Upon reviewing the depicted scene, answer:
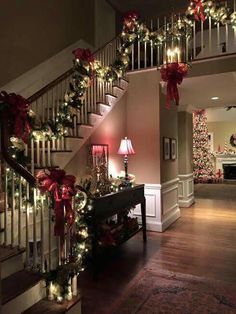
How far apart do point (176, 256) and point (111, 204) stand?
4.08ft

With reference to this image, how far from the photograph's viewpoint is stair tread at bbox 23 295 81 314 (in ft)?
6.99

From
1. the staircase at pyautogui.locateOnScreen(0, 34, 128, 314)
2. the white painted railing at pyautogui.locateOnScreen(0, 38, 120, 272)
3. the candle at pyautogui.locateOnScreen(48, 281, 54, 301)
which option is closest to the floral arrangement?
the white painted railing at pyautogui.locateOnScreen(0, 38, 120, 272)

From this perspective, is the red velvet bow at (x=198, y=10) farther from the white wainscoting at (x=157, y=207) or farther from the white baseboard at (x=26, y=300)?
the white baseboard at (x=26, y=300)

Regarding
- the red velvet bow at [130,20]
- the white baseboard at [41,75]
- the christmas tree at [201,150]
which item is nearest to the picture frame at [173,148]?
the red velvet bow at [130,20]

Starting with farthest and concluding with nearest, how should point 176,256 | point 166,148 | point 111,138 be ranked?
1. point 166,148
2. point 111,138
3. point 176,256

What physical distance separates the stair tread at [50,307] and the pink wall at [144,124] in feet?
10.9

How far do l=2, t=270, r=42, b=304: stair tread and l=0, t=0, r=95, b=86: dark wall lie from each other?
2.71 m

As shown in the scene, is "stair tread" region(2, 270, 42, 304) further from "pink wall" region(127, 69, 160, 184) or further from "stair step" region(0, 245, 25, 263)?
"pink wall" region(127, 69, 160, 184)

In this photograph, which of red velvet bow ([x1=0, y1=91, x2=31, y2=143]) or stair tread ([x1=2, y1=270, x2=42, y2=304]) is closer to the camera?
stair tread ([x1=2, y1=270, x2=42, y2=304])

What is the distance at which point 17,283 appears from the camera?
2.21 metres

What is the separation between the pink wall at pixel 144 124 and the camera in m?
5.30

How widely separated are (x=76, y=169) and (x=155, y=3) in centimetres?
506

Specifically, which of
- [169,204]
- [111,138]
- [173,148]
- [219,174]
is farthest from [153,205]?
[219,174]

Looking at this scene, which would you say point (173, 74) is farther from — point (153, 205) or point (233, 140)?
point (233, 140)
